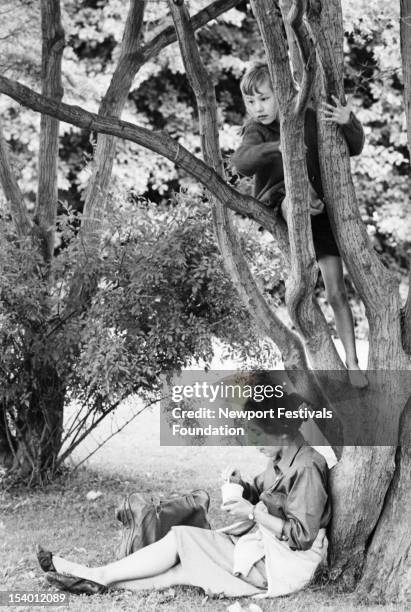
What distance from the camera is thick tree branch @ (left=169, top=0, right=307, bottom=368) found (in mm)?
4293

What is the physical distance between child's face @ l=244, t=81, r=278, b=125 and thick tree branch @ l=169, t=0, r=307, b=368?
217 millimetres

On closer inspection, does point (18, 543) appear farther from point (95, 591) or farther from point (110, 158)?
point (110, 158)

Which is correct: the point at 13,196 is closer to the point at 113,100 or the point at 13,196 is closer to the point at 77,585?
the point at 113,100

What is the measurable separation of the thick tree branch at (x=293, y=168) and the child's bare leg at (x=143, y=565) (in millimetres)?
1305

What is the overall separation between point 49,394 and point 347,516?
3113mm

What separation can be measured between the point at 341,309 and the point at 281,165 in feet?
2.62

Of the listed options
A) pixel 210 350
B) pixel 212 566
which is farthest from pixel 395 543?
pixel 210 350

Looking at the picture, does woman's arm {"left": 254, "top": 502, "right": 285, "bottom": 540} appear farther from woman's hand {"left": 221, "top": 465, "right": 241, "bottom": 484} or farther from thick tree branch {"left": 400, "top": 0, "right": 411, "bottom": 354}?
thick tree branch {"left": 400, "top": 0, "right": 411, "bottom": 354}

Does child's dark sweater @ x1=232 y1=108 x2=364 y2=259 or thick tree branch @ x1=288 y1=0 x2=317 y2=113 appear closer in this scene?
thick tree branch @ x1=288 y1=0 x2=317 y2=113

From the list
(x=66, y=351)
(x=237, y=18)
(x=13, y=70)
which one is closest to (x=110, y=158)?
(x=66, y=351)

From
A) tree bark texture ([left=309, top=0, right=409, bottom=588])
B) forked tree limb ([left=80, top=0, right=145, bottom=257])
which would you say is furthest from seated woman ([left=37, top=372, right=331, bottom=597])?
forked tree limb ([left=80, top=0, right=145, bottom=257])

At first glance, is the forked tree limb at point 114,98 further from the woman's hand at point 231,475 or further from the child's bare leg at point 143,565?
the child's bare leg at point 143,565

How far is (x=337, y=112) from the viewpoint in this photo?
4.09 m

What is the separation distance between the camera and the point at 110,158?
6.85 metres
